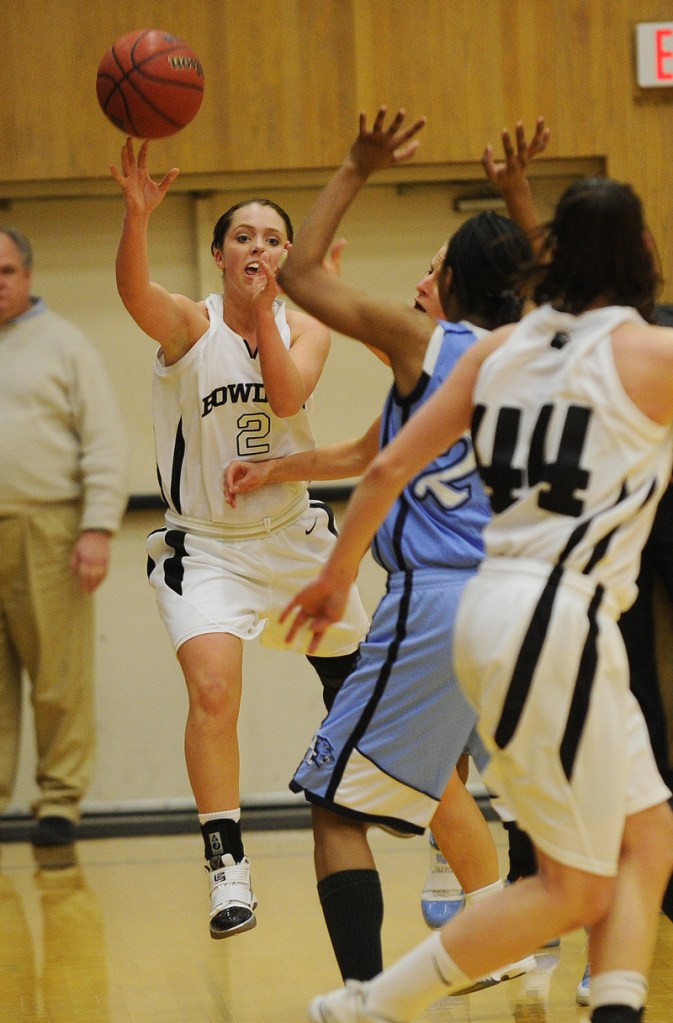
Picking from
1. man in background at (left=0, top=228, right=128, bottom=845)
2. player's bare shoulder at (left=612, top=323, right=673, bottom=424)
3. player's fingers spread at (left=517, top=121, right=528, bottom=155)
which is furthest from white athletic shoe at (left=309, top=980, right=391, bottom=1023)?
man in background at (left=0, top=228, right=128, bottom=845)

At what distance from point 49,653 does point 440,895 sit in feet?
8.10

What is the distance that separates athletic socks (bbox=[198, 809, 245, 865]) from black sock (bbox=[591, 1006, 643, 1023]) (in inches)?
57.9

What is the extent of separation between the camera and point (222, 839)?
3869 millimetres

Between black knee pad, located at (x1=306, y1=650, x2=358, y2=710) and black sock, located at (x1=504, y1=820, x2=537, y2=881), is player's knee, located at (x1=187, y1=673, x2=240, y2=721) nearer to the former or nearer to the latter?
black knee pad, located at (x1=306, y1=650, x2=358, y2=710)

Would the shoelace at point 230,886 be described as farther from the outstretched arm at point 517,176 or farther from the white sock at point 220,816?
the outstretched arm at point 517,176

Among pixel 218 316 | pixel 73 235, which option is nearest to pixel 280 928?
pixel 218 316

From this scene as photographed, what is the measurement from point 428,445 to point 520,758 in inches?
23.3

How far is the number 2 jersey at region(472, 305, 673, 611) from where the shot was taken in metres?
2.55

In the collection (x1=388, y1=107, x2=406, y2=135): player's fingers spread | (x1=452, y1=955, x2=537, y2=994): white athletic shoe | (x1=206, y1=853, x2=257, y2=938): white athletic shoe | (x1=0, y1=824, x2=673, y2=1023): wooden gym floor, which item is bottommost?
(x1=0, y1=824, x2=673, y2=1023): wooden gym floor

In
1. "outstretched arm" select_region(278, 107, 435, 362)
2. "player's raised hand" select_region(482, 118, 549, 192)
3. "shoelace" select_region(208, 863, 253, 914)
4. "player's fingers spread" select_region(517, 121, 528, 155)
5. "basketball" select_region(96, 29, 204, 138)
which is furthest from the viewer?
"basketball" select_region(96, 29, 204, 138)

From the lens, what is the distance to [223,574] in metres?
4.18

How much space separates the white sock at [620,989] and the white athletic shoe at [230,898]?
132 cm

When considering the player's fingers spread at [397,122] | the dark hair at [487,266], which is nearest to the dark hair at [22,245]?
the dark hair at [487,266]

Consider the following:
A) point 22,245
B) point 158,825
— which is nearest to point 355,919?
point 158,825
